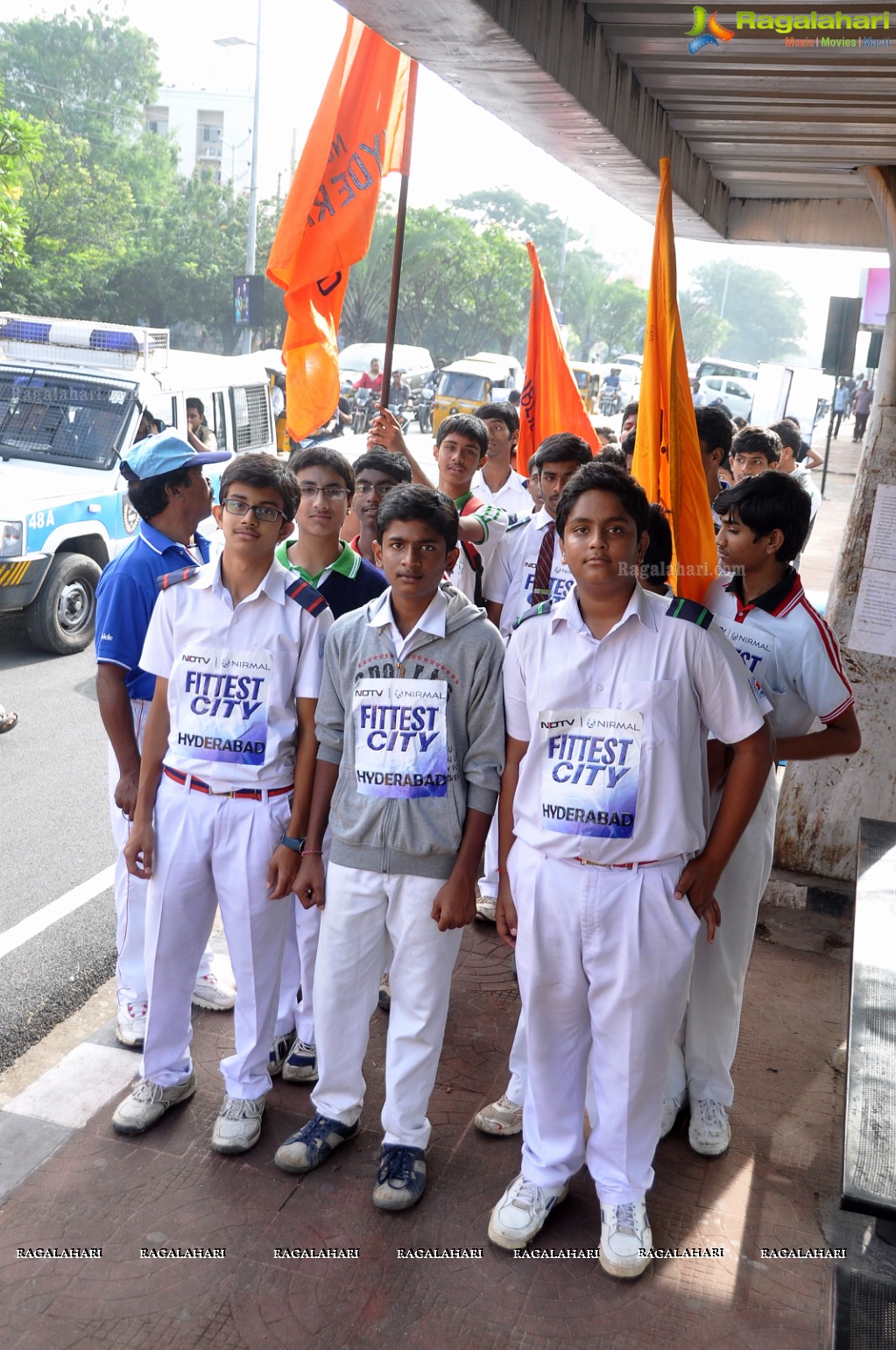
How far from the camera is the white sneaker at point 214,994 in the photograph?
4.24m

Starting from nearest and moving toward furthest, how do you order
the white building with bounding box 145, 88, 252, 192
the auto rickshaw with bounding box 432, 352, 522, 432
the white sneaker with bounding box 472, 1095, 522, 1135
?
the white sneaker with bounding box 472, 1095, 522, 1135 → the auto rickshaw with bounding box 432, 352, 522, 432 → the white building with bounding box 145, 88, 252, 192

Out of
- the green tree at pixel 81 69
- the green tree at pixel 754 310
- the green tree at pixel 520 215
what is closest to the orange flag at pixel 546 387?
the green tree at pixel 81 69

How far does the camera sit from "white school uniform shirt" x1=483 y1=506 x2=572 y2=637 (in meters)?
4.61

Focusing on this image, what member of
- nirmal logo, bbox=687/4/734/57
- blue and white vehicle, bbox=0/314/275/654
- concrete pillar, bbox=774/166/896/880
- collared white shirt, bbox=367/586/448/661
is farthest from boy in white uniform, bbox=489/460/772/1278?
blue and white vehicle, bbox=0/314/275/654

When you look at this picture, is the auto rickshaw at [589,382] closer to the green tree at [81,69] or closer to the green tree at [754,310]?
the green tree at [81,69]

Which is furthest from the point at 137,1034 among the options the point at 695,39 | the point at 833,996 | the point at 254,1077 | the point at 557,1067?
the point at 695,39

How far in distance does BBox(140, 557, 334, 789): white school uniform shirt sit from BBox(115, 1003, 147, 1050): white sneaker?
3.70 feet

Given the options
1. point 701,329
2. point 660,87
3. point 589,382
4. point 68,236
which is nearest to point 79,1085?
point 660,87

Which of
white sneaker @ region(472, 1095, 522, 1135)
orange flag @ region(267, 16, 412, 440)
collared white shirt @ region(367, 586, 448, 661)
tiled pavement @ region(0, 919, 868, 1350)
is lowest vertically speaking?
tiled pavement @ region(0, 919, 868, 1350)

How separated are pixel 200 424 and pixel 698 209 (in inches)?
205

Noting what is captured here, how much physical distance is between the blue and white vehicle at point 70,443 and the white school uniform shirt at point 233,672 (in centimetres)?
479

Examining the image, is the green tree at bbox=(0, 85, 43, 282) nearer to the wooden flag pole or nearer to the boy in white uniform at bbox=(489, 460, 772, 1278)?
the wooden flag pole

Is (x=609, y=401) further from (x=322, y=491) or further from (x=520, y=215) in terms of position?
(x=520, y=215)

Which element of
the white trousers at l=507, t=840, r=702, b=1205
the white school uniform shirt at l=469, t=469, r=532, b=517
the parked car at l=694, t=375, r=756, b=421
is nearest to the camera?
the white trousers at l=507, t=840, r=702, b=1205
